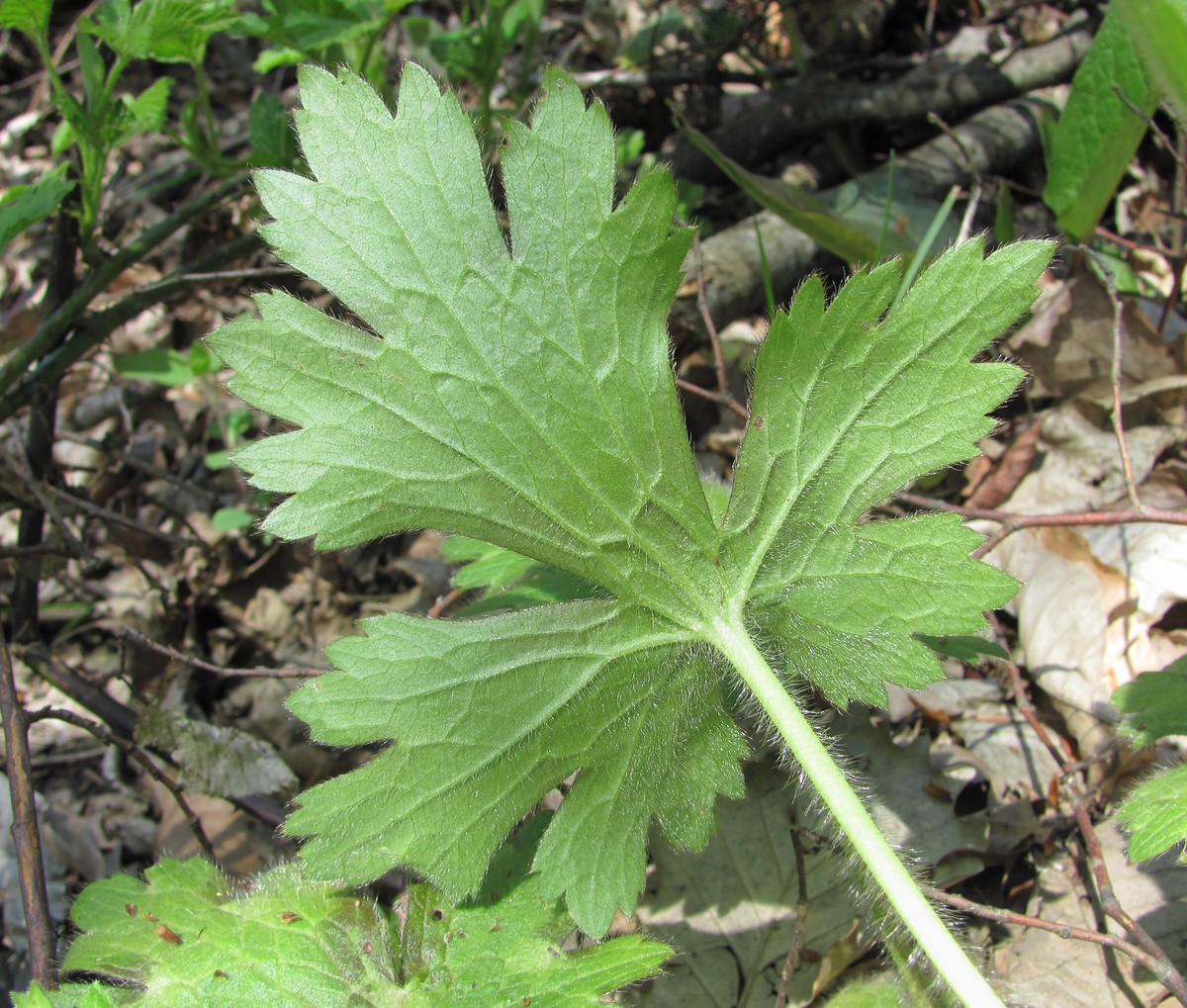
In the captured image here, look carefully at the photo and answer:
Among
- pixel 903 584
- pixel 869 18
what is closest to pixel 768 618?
pixel 903 584

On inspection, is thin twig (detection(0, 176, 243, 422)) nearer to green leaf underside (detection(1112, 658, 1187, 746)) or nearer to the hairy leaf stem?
the hairy leaf stem

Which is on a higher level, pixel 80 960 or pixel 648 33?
pixel 648 33

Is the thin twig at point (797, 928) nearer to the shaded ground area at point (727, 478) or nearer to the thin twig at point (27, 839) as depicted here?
the shaded ground area at point (727, 478)

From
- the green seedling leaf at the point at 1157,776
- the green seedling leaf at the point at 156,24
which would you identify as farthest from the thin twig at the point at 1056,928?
the green seedling leaf at the point at 156,24

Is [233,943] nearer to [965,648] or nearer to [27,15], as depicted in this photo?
[965,648]

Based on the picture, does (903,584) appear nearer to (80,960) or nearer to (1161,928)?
(1161,928)

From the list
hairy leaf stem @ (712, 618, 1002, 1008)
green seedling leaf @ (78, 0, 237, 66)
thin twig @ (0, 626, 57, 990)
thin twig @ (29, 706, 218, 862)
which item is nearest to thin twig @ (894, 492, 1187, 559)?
hairy leaf stem @ (712, 618, 1002, 1008)
